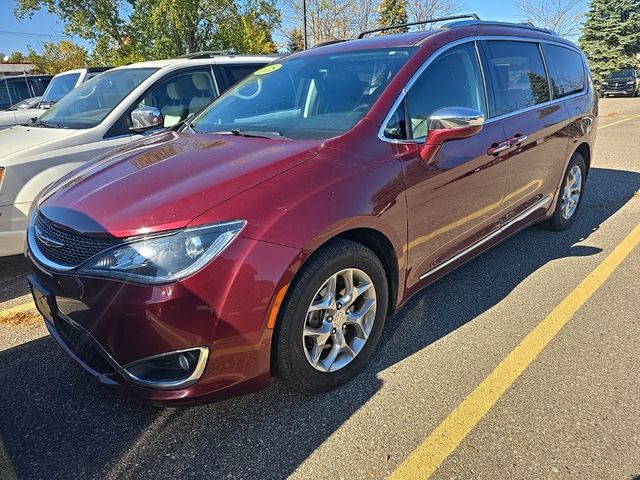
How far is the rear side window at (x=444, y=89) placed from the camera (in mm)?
2771

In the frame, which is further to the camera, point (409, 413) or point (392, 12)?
point (392, 12)

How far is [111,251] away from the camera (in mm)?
1975

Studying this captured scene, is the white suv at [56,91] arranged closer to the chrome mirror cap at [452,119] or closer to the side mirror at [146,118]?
the side mirror at [146,118]

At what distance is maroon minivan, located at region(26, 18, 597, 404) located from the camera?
1951 millimetres

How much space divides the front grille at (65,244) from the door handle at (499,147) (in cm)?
240

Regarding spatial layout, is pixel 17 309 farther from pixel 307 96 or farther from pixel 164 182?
pixel 307 96

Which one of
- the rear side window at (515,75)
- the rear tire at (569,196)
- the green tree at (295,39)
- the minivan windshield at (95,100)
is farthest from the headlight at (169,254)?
the green tree at (295,39)

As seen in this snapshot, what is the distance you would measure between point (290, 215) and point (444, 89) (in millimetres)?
1543

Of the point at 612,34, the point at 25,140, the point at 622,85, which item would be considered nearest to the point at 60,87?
the point at 25,140

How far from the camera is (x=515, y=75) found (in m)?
3.66

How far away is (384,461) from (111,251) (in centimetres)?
145

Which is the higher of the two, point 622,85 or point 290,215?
point 290,215

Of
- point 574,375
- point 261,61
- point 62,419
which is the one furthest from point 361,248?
point 261,61

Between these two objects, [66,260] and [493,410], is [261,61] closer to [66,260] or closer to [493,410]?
[66,260]
